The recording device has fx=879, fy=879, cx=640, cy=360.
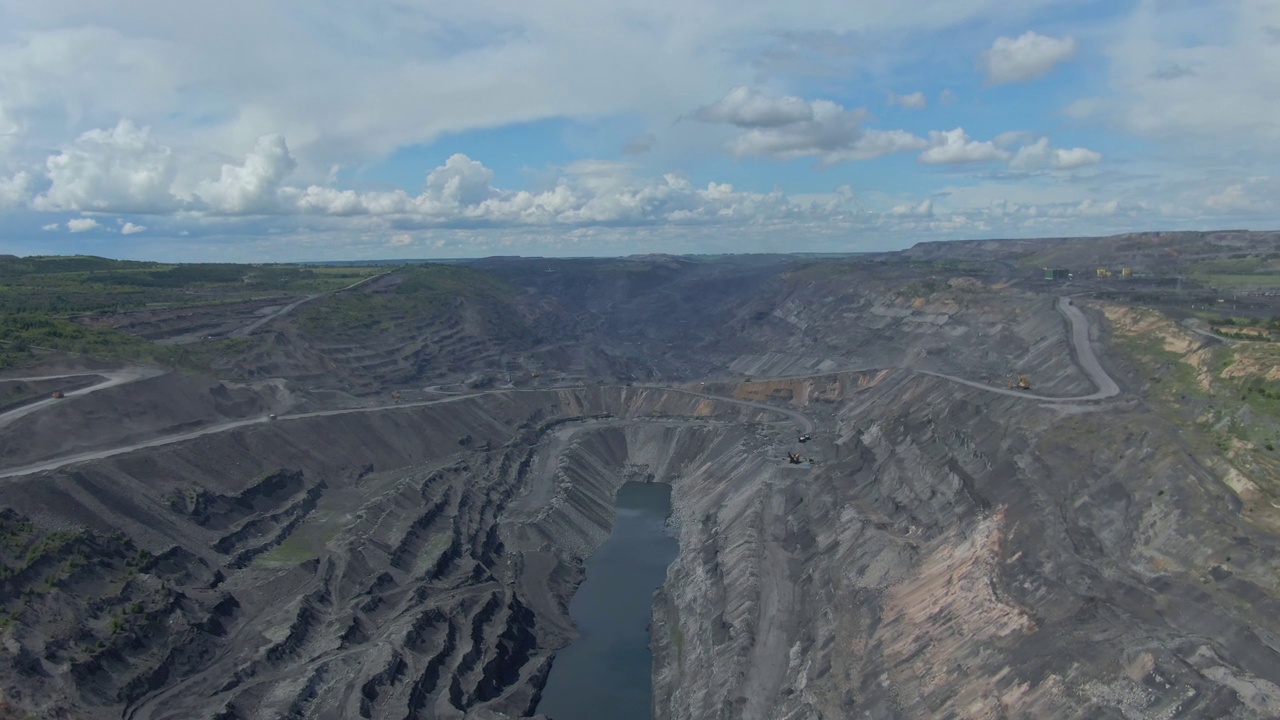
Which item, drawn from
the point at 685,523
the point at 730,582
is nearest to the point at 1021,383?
the point at 685,523

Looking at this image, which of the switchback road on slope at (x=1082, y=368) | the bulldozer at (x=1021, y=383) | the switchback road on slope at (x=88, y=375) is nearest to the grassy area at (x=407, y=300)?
the switchback road on slope at (x=88, y=375)

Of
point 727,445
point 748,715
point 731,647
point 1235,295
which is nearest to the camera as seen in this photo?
point 748,715

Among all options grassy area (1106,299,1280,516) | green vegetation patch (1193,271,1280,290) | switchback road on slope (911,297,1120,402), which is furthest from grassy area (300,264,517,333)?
green vegetation patch (1193,271,1280,290)

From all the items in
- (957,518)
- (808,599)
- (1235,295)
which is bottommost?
(808,599)

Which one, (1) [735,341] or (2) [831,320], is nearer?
(2) [831,320]

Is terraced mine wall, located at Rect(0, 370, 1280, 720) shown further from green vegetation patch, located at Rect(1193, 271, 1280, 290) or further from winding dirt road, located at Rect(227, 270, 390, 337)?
green vegetation patch, located at Rect(1193, 271, 1280, 290)

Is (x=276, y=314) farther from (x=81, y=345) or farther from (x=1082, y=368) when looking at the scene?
(x=1082, y=368)

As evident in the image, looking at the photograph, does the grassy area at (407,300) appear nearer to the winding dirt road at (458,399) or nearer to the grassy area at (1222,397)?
the winding dirt road at (458,399)

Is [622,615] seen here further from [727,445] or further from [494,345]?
[494,345]

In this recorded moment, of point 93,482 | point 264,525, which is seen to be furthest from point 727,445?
point 93,482
